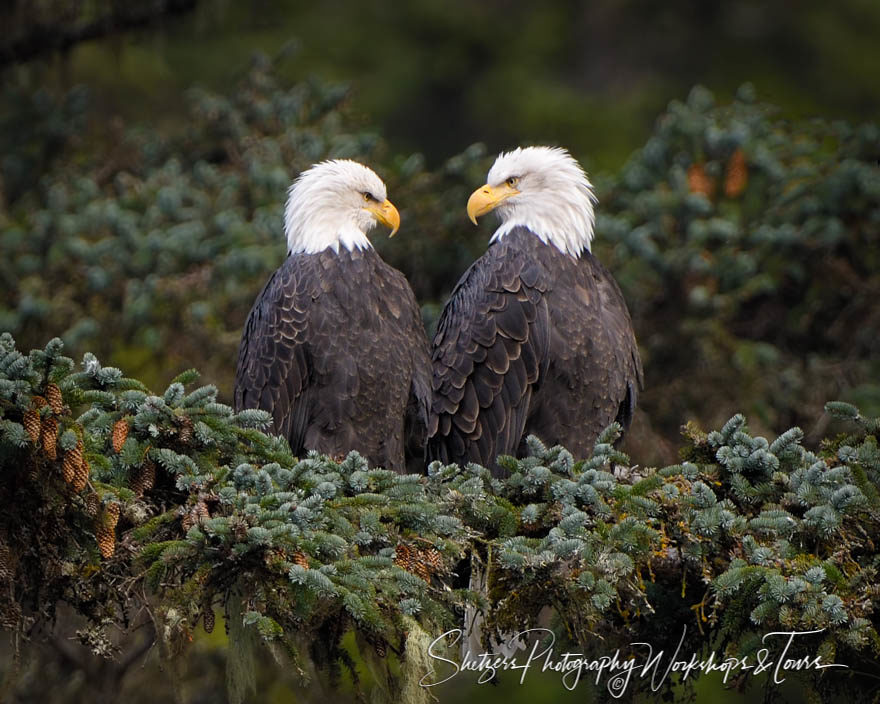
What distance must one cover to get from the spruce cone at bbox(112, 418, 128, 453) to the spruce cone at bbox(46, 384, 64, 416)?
18 centimetres

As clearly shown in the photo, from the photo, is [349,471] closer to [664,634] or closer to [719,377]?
[664,634]

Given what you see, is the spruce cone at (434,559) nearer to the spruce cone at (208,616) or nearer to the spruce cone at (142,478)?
the spruce cone at (208,616)

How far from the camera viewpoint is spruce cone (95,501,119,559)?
3.48m

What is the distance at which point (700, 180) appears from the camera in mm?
7125

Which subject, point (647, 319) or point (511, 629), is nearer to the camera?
point (511, 629)

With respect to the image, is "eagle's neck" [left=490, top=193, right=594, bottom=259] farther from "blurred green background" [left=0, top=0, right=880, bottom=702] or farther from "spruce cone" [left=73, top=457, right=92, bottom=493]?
"spruce cone" [left=73, top=457, right=92, bottom=493]

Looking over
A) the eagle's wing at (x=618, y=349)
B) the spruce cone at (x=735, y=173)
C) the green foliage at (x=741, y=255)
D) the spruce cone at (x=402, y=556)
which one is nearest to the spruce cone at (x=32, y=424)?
the spruce cone at (x=402, y=556)

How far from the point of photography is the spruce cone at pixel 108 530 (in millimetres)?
3480

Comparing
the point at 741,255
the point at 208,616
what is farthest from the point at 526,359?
the point at 741,255

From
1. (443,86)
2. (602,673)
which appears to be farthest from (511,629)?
(443,86)

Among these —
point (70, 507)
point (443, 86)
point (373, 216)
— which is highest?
point (443, 86)

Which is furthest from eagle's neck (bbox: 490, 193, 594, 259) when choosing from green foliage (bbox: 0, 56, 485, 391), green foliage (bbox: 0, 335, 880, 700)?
green foliage (bbox: 0, 56, 485, 391)

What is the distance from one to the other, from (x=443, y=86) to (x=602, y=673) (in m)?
9.98

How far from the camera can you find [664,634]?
4.23 metres
